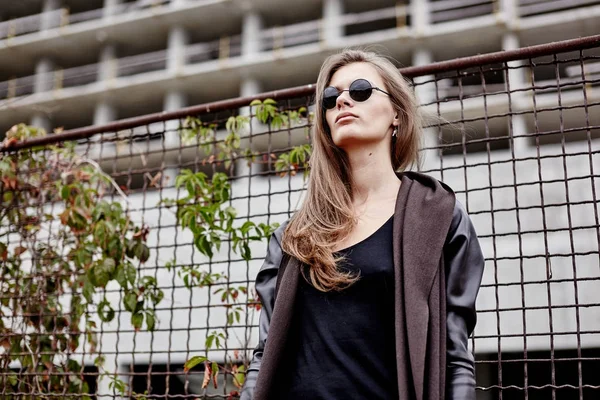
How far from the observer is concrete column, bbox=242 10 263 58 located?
22.3 m

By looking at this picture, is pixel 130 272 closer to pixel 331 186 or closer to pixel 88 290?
pixel 88 290

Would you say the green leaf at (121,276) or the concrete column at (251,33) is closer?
the green leaf at (121,276)

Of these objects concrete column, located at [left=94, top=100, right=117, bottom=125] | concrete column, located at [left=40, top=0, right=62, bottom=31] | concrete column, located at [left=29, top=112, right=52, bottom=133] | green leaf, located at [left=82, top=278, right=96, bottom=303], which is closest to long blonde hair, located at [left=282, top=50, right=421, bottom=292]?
green leaf, located at [left=82, top=278, right=96, bottom=303]

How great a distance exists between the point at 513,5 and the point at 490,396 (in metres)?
13.3

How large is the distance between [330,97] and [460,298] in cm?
78

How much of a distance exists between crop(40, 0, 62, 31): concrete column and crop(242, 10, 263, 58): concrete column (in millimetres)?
8167

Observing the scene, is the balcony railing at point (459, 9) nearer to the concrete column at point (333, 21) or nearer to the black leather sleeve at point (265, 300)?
the concrete column at point (333, 21)

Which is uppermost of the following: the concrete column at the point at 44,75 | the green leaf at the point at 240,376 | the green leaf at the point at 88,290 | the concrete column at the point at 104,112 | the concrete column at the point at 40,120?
the concrete column at the point at 44,75

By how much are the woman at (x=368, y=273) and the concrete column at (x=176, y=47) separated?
71.0ft

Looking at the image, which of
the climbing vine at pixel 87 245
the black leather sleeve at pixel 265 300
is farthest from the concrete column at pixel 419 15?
the black leather sleeve at pixel 265 300

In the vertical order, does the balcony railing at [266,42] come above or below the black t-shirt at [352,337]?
above

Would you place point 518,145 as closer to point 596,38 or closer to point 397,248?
point 596,38

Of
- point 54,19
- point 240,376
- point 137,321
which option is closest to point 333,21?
point 54,19

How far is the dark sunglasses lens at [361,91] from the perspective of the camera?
2.10 meters
